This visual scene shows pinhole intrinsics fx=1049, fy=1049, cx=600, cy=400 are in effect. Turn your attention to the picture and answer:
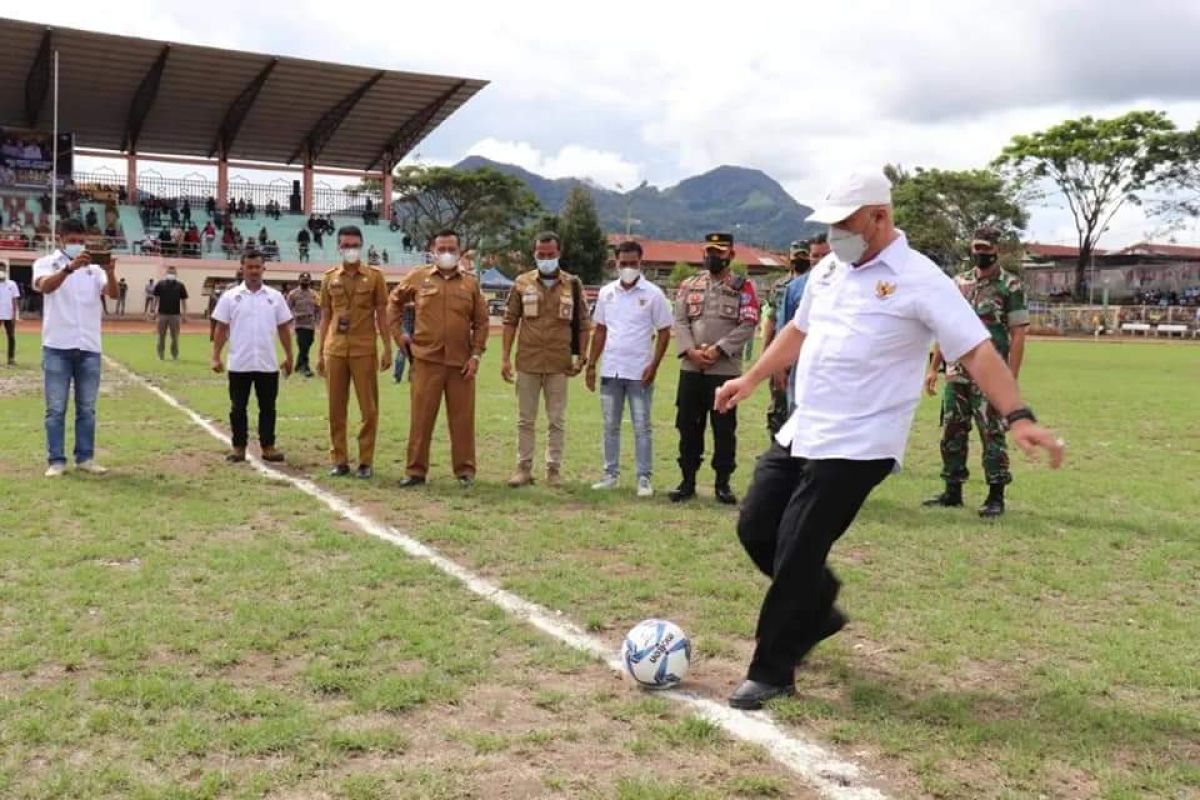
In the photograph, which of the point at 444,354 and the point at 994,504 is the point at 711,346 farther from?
the point at 994,504

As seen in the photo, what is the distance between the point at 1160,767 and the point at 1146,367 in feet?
87.2

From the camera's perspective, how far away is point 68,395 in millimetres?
8594

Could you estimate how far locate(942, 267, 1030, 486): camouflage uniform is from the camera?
7.54 metres

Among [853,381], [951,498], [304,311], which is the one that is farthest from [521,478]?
[304,311]

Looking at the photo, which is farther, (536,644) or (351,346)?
(351,346)

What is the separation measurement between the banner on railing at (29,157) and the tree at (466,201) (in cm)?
1884

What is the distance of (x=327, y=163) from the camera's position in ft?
201

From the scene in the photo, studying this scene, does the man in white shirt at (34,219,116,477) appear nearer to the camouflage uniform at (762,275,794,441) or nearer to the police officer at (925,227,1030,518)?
the camouflage uniform at (762,275,794,441)

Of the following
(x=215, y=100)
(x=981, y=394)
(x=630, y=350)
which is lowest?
(x=981, y=394)

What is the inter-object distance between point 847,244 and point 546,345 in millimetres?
4722

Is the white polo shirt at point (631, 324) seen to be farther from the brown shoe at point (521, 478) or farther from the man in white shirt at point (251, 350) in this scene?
the man in white shirt at point (251, 350)

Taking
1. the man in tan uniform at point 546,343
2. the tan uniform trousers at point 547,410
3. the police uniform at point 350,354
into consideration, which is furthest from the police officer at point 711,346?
the police uniform at point 350,354

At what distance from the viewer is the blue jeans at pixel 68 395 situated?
851cm

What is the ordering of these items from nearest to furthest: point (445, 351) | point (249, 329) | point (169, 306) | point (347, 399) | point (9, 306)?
point (445, 351) → point (347, 399) → point (249, 329) → point (9, 306) → point (169, 306)
